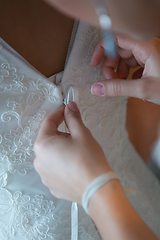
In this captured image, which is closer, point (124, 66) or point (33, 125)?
point (33, 125)

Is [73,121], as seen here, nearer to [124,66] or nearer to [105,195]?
[105,195]

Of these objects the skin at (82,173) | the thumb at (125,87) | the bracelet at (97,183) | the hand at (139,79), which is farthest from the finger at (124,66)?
the bracelet at (97,183)

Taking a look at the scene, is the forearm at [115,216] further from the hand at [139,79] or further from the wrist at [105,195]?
the hand at [139,79]

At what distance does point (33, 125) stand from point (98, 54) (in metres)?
0.30

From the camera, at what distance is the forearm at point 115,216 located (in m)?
0.39

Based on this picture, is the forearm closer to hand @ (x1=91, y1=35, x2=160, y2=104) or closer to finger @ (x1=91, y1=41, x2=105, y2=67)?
hand @ (x1=91, y1=35, x2=160, y2=104)

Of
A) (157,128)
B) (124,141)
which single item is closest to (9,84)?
(124,141)

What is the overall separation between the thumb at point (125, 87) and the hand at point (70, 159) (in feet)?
0.50

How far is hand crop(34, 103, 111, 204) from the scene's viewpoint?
405mm

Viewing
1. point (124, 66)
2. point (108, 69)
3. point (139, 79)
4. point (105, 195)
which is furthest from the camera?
point (124, 66)

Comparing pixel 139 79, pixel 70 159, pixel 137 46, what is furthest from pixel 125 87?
pixel 70 159

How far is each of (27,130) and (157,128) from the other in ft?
1.98

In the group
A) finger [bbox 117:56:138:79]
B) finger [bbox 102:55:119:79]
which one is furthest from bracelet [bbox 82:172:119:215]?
finger [bbox 117:56:138:79]

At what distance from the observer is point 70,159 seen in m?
0.41
